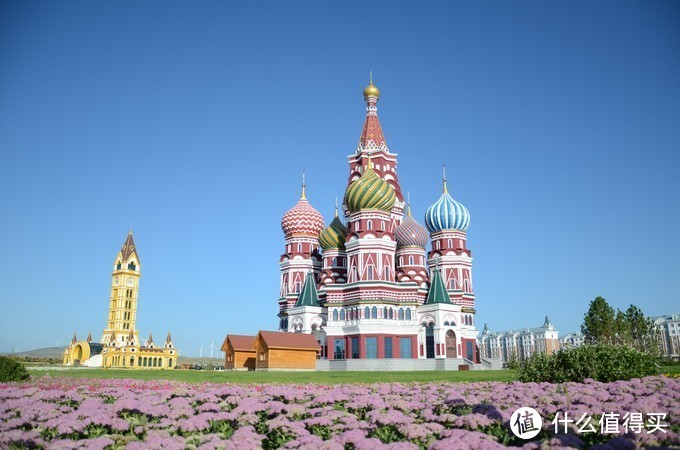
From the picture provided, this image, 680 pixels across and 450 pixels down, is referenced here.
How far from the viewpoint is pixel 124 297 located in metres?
84.9

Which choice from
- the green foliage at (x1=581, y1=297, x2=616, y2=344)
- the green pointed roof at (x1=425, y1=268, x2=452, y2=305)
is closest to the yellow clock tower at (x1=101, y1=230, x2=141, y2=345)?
the green pointed roof at (x1=425, y1=268, x2=452, y2=305)

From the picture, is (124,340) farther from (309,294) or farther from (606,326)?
(606,326)

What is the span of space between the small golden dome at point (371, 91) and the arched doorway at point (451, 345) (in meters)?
29.1

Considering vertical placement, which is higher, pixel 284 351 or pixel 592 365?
pixel 284 351

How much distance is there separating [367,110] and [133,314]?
1877 inches

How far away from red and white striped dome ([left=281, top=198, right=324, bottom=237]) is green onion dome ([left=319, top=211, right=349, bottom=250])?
9.05 feet

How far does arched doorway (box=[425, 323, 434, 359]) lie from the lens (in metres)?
52.0

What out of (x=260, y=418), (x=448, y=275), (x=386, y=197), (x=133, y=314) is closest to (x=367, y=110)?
(x=386, y=197)

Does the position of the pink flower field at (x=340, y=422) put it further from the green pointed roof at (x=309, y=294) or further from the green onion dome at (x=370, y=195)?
the green pointed roof at (x=309, y=294)

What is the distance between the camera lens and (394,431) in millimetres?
8906

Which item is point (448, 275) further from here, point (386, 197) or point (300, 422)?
point (300, 422)

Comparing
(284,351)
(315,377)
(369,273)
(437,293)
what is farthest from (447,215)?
(315,377)

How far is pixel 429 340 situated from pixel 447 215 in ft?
47.4

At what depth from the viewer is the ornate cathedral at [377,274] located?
50003 millimetres
